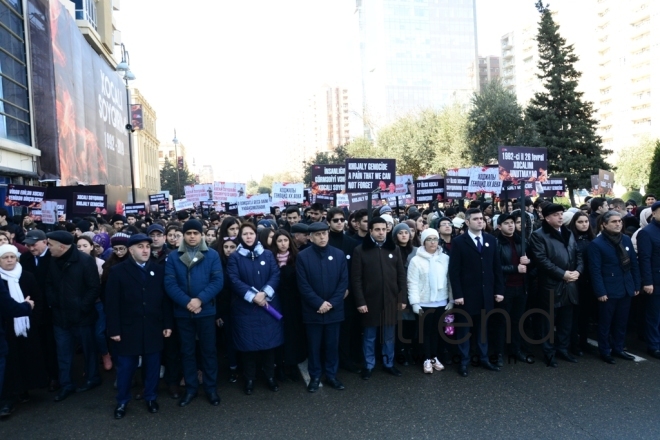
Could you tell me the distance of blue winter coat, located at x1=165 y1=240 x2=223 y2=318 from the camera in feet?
18.6

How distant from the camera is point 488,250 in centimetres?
646

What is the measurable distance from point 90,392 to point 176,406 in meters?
1.23

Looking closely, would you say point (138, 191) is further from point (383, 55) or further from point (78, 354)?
point (383, 55)

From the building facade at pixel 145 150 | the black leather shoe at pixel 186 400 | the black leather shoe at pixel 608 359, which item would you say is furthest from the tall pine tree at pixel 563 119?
the building facade at pixel 145 150

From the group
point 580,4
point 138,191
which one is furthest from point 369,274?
point 580,4

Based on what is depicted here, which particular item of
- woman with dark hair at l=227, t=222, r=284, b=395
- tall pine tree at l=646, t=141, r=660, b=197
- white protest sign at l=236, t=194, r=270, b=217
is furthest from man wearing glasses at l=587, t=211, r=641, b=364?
tall pine tree at l=646, t=141, r=660, b=197

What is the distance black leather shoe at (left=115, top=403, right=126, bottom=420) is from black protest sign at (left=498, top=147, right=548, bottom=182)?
5961 mm

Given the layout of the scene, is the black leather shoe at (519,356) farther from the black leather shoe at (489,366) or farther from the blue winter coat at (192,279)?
the blue winter coat at (192,279)

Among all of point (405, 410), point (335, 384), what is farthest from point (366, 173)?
point (405, 410)

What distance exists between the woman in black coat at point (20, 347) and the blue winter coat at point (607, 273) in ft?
21.4

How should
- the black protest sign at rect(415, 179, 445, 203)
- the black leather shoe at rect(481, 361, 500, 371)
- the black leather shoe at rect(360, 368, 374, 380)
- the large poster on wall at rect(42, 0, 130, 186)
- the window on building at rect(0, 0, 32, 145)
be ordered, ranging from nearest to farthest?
1. the black leather shoe at rect(360, 368, 374, 380)
2. the black leather shoe at rect(481, 361, 500, 371)
3. the black protest sign at rect(415, 179, 445, 203)
4. the window on building at rect(0, 0, 32, 145)
5. the large poster on wall at rect(42, 0, 130, 186)

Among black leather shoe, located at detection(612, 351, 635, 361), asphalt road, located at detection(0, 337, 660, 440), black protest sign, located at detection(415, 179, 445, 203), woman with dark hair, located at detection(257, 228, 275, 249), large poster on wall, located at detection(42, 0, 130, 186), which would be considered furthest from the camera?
large poster on wall, located at detection(42, 0, 130, 186)

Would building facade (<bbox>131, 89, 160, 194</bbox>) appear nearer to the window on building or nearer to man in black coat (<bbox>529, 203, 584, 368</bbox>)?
the window on building

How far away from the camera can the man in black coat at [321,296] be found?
6.05 meters
